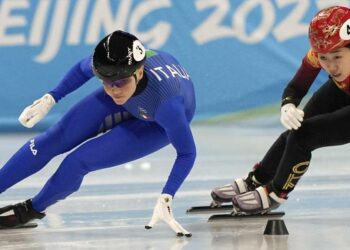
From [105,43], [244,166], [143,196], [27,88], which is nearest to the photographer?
[105,43]

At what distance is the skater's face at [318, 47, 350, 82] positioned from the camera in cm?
441

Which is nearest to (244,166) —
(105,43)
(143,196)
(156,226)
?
(143,196)

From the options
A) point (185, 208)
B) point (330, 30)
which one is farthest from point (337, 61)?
point (185, 208)

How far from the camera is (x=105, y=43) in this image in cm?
431

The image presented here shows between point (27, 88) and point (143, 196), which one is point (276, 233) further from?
point (27, 88)

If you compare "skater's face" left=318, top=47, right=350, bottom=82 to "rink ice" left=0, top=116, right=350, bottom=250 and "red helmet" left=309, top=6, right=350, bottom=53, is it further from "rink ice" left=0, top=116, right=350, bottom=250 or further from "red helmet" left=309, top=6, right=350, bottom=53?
"rink ice" left=0, top=116, right=350, bottom=250

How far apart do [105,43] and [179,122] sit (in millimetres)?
484

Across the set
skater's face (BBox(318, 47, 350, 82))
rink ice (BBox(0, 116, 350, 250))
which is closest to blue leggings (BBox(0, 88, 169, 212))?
rink ice (BBox(0, 116, 350, 250))

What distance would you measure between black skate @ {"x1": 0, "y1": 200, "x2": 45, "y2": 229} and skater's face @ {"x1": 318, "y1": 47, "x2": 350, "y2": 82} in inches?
59.3

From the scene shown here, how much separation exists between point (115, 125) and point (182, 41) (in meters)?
4.01

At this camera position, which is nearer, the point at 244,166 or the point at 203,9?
the point at 244,166

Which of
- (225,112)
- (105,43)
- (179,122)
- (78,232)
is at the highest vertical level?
(105,43)

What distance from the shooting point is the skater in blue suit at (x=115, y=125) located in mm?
4336

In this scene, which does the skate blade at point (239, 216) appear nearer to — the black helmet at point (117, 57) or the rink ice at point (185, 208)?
the rink ice at point (185, 208)
